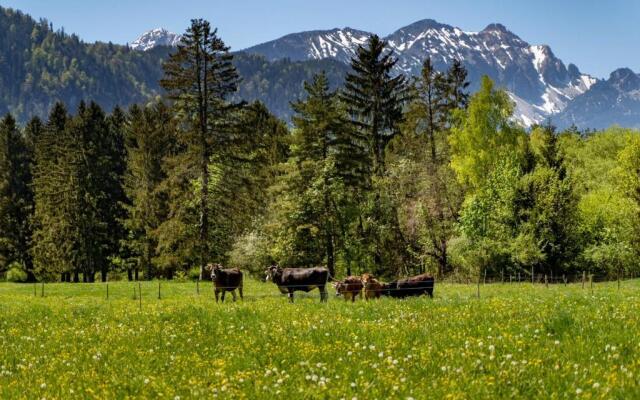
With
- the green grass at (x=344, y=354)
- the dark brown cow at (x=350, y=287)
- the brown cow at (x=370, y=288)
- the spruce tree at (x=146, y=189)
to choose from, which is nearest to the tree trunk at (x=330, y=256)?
the dark brown cow at (x=350, y=287)

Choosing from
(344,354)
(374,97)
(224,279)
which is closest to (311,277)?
(224,279)

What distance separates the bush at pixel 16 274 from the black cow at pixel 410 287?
55148 mm

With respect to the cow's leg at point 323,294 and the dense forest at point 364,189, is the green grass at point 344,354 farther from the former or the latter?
the dense forest at point 364,189

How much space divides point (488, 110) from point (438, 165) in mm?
7315

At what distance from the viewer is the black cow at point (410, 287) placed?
29.2m

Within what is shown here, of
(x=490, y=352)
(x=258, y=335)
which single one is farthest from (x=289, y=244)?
(x=490, y=352)

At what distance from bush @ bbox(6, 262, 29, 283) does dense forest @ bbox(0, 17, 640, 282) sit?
857 cm

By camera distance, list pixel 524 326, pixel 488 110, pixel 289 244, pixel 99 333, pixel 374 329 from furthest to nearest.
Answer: pixel 488 110 < pixel 289 244 < pixel 99 333 < pixel 374 329 < pixel 524 326

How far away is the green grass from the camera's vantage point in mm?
8836

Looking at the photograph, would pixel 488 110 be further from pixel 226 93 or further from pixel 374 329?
pixel 374 329

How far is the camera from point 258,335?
13.7m

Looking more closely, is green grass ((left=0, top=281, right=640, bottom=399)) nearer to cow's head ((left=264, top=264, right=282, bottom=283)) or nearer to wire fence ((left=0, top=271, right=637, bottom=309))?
wire fence ((left=0, top=271, right=637, bottom=309))

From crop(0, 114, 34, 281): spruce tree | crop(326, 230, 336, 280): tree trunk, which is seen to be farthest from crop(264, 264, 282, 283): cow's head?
crop(0, 114, 34, 281): spruce tree

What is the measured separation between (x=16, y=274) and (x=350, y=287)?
179 feet
